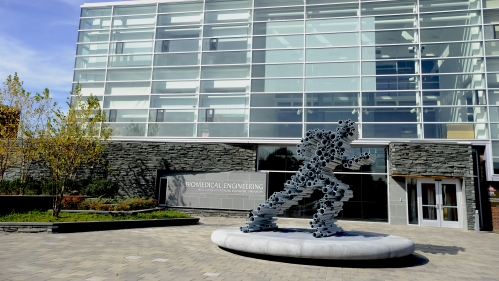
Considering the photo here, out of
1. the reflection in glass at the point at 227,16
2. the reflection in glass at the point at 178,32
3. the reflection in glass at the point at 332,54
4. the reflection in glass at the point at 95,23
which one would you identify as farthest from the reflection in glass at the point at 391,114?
the reflection in glass at the point at 95,23

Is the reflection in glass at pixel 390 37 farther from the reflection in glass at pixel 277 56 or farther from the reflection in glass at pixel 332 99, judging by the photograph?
the reflection in glass at pixel 277 56

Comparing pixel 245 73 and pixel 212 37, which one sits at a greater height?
pixel 212 37

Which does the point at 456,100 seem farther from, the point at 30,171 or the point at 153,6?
the point at 30,171

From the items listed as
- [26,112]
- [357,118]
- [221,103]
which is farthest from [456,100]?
[26,112]

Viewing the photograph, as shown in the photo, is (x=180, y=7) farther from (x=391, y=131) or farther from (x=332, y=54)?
(x=391, y=131)

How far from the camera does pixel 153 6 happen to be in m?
25.1

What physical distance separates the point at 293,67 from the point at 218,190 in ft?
28.0

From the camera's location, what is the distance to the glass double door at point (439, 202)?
1908cm

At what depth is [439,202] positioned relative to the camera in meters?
19.4

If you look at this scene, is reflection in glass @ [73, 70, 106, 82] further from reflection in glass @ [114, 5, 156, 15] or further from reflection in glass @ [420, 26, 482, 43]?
reflection in glass @ [420, 26, 482, 43]

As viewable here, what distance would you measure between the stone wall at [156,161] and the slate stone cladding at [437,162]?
784 cm

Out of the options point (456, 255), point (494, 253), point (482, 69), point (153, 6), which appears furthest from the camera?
point (153, 6)

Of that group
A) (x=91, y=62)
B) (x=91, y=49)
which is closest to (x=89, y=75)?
(x=91, y=62)

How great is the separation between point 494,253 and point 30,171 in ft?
81.3
